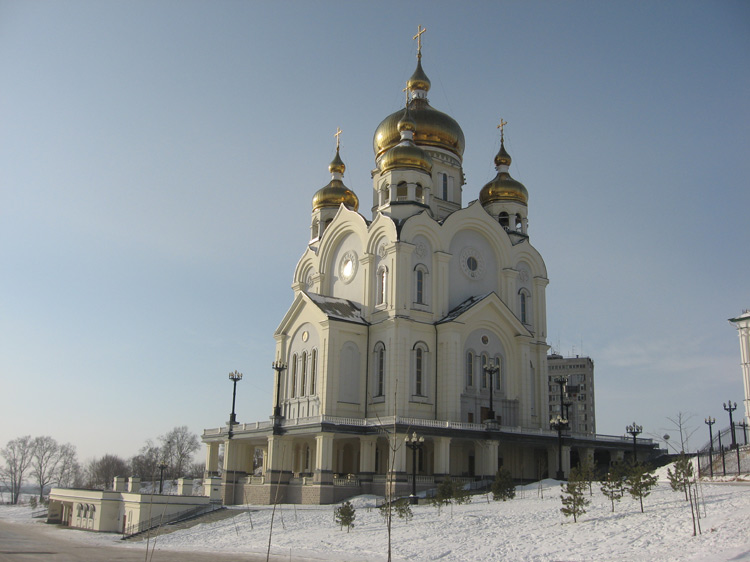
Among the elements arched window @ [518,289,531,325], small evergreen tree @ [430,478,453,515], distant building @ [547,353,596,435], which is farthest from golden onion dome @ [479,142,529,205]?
distant building @ [547,353,596,435]

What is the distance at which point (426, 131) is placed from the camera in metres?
47.2

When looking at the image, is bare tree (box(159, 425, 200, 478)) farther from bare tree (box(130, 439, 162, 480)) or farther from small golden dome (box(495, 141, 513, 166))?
small golden dome (box(495, 141, 513, 166))

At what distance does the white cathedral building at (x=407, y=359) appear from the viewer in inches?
1388

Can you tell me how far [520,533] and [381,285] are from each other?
21132 mm

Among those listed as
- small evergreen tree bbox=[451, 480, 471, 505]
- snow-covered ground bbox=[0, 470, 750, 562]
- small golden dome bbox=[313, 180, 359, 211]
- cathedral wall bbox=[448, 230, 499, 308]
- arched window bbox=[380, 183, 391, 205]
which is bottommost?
snow-covered ground bbox=[0, 470, 750, 562]

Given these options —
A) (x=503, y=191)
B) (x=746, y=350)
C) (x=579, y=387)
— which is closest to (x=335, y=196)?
(x=503, y=191)

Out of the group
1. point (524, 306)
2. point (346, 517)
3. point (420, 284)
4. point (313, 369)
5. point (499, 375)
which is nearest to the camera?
point (346, 517)

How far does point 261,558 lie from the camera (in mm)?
20266

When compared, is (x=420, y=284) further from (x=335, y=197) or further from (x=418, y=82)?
(x=418, y=82)

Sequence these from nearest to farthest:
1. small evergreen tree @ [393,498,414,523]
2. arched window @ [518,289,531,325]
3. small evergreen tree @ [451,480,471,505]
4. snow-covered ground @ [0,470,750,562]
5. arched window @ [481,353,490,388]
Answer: snow-covered ground @ [0,470,750,562]
small evergreen tree @ [393,498,414,523]
small evergreen tree @ [451,480,471,505]
arched window @ [481,353,490,388]
arched window @ [518,289,531,325]

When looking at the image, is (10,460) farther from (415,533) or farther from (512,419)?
(415,533)

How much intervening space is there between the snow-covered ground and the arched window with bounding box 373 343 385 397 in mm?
9778

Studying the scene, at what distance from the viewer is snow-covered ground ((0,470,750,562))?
671 inches

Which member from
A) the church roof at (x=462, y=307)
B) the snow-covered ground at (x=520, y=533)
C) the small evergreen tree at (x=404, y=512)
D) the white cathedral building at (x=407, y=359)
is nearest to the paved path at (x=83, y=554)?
the snow-covered ground at (x=520, y=533)
